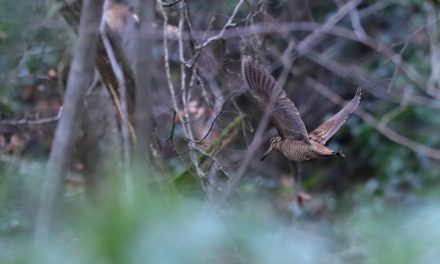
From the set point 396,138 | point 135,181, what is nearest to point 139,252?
point 135,181

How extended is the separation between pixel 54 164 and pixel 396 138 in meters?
3.80

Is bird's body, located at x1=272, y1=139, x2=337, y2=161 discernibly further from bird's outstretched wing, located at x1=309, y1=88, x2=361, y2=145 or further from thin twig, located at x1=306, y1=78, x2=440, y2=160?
thin twig, located at x1=306, y1=78, x2=440, y2=160

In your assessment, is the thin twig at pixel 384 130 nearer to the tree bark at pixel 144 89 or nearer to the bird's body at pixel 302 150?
the tree bark at pixel 144 89

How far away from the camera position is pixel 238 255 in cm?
141

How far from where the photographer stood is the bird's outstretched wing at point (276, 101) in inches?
86.6

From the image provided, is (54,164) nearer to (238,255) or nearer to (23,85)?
(238,255)

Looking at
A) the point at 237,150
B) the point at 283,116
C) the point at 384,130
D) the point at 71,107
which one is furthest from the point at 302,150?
the point at 384,130

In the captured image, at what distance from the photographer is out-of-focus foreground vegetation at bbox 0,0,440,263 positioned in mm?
1123

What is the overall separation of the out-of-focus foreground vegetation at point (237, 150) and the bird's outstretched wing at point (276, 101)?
10.2 inches

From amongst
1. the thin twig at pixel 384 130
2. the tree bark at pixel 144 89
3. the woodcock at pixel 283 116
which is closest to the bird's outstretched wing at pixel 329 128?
the woodcock at pixel 283 116

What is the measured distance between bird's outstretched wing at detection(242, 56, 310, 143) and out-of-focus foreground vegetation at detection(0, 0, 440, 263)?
0.85 ft

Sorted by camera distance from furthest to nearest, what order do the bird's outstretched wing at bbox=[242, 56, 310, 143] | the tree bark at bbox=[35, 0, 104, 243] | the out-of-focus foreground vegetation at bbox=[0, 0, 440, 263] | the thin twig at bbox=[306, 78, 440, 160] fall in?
the thin twig at bbox=[306, 78, 440, 160] < the bird's outstretched wing at bbox=[242, 56, 310, 143] < the tree bark at bbox=[35, 0, 104, 243] < the out-of-focus foreground vegetation at bbox=[0, 0, 440, 263]

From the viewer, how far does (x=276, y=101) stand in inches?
87.4

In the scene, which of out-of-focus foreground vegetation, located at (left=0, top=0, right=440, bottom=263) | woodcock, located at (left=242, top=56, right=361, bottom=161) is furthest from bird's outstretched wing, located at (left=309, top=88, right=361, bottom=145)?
out-of-focus foreground vegetation, located at (left=0, top=0, right=440, bottom=263)
